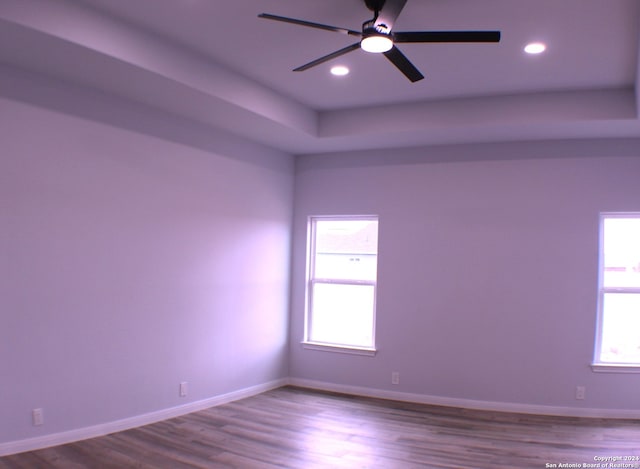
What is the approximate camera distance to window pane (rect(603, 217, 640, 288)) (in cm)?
487

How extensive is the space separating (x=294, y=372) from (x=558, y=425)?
288 centimetres

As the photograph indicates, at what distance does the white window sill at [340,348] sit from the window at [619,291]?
230 centimetres

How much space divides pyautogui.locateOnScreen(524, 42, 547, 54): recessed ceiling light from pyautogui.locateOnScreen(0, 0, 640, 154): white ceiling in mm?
64

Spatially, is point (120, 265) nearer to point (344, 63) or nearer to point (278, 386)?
point (344, 63)

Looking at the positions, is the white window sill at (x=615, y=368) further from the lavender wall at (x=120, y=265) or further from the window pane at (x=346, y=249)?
the lavender wall at (x=120, y=265)

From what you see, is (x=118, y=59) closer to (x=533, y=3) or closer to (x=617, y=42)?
(x=533, y=3)

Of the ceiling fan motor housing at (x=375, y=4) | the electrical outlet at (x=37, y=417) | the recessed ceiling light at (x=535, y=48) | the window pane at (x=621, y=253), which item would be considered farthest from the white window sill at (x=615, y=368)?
the electrical outlet at (x=37, y=417)

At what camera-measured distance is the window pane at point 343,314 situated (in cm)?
568

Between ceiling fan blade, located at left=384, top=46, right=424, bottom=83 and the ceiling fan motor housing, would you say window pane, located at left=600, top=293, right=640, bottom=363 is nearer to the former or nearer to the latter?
ceiling fan blade, located at left=384, top=46, right=424, bottom=83

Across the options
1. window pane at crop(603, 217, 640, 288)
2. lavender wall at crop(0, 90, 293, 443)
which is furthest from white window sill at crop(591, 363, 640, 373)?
lavender wall at crop(0, 90, 293, 443)

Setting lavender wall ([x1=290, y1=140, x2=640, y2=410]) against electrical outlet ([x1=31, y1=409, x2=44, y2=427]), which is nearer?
electrical outlet ([x1=31, y1=409, x2=44, y2=427])

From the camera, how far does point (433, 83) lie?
4.29 metres

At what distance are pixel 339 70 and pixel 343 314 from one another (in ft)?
9.61

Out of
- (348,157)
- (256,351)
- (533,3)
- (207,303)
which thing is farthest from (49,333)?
(533,3)
